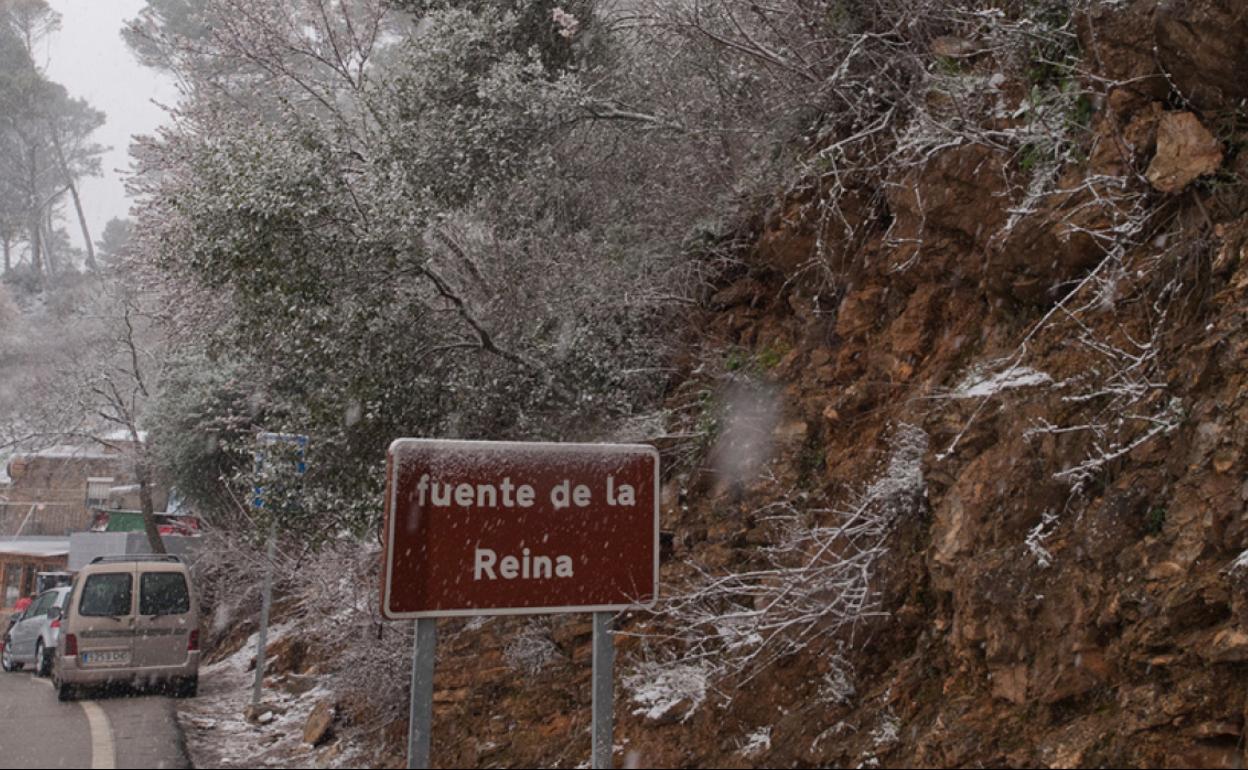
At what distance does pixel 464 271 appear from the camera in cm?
1125

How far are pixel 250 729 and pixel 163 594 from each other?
Result: 177 inches

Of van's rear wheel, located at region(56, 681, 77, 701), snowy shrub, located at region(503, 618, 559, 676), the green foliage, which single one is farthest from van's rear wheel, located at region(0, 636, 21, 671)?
snowy shrub, located at region(503, 618, 559, 676)

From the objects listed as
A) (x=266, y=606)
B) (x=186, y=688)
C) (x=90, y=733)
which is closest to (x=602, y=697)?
(x=90, y=733)

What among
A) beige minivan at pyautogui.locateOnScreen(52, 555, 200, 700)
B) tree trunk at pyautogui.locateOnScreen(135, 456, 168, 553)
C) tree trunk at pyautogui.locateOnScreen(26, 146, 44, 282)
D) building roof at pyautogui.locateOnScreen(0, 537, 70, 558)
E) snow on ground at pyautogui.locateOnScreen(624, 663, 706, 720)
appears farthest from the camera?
tree trunk at pyautogui.locateOnScreen(26, 146, 44, 282)

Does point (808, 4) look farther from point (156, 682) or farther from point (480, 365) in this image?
point (156, 682)

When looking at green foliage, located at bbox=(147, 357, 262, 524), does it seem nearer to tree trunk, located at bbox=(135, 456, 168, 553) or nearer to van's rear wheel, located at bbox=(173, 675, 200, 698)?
tree trunk, located at bbox=(135, 456, 168, 553)

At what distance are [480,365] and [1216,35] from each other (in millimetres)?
6673

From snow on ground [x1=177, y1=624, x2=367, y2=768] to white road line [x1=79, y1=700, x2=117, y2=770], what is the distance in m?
0.55

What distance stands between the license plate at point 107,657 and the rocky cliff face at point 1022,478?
5661mm

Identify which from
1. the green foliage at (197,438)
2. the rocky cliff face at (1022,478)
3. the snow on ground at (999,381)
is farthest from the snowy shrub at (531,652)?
the green foliage at (197,438)

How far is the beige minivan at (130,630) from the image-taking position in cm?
1172

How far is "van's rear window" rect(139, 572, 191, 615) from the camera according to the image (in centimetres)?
1253

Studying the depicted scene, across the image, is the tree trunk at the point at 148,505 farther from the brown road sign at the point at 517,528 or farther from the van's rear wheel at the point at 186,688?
the brown road sign at the point at 517,528

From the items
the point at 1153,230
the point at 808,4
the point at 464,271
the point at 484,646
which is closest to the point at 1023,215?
the point at 1153,230
